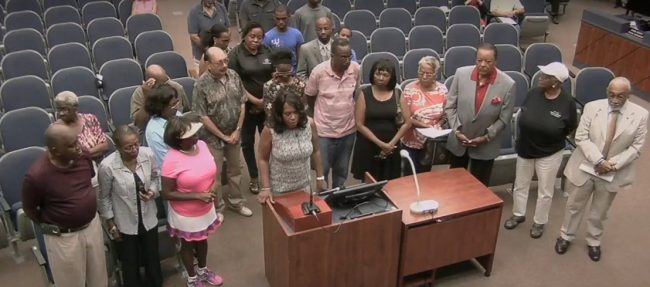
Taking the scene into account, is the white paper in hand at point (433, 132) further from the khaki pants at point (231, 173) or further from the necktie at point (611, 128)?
the khaki pants at point (231, 173)

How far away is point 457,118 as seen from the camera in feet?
14.5

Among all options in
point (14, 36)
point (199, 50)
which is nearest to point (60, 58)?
point (14, 36)

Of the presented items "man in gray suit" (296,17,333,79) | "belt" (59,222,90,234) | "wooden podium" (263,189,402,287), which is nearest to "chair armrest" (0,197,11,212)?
"belt" (59,222,90,234)

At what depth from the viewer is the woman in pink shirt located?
3.33 meters

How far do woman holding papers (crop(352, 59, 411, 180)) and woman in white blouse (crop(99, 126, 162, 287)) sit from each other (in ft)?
5.14

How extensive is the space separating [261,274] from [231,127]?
114 cm

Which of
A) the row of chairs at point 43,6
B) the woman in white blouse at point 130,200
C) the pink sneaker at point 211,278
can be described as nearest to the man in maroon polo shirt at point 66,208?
the woman in white blouse at point 130,200

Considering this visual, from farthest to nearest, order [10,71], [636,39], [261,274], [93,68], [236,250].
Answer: [636,39] → [93,68] → [10,71] → [236,250] → [261,274]

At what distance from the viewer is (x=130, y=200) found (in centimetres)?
341

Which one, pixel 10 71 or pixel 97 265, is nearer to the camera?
pixel 97 265

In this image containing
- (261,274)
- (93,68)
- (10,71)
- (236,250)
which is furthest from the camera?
(93,68)

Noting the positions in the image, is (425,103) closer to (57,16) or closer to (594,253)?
(594,253)

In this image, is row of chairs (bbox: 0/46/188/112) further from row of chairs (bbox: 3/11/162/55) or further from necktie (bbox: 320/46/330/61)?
necktie (bbox: 320/46/330/61)

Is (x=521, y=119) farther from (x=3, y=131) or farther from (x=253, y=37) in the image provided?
(x=3, y=131)
